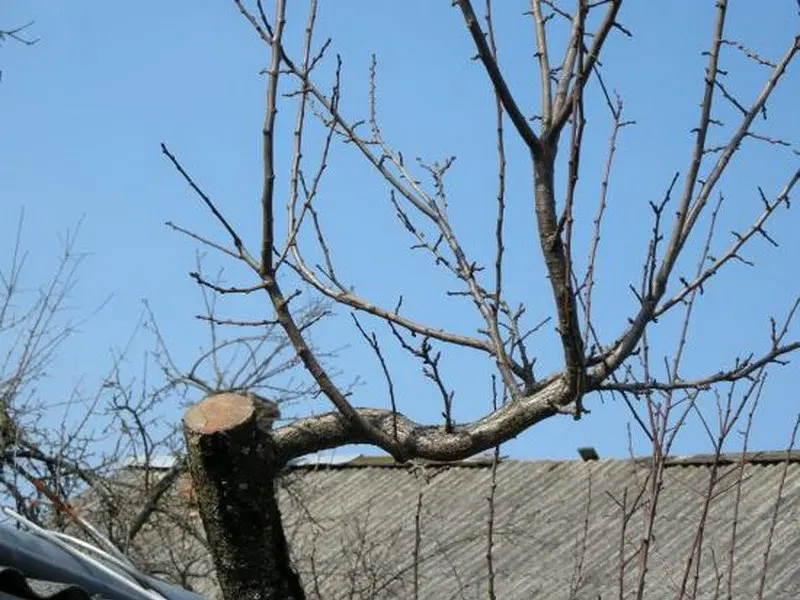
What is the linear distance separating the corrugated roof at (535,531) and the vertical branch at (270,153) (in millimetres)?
5881

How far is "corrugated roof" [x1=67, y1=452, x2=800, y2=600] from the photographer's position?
1023 cm

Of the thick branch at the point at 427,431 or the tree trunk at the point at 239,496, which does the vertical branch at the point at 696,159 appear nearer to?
the thick branch at the point at 427,431

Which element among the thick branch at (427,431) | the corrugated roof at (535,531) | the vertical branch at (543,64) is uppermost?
the corrugated roof at (535,531)

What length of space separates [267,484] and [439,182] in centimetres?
125

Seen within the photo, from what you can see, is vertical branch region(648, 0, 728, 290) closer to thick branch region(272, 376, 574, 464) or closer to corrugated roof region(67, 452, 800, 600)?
thick branch region(272, 376, 574, 464)

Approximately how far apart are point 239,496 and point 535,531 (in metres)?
8.63

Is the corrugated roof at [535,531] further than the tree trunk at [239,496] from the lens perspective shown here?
Yes

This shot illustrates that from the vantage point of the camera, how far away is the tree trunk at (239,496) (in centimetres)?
349

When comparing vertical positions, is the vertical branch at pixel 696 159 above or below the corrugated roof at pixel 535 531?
below

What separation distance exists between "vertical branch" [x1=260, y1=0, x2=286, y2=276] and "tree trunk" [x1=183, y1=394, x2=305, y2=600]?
368 mm

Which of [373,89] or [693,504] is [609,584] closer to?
[693,504]

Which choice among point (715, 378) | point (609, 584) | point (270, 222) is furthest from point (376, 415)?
point (609, 584)

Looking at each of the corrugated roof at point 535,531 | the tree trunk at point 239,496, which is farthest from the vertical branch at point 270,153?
the corrugated roof at point 535,531

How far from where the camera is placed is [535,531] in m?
11.9
